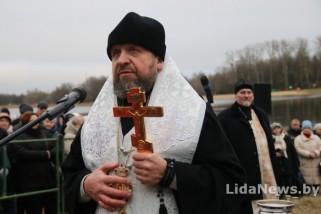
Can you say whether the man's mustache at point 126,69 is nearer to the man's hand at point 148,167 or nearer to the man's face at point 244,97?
the man's hand at point 148,167

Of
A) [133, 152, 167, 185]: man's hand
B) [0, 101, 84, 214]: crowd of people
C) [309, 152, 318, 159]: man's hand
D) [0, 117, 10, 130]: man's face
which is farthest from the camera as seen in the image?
[309, 152, 318, 159]: man's hand

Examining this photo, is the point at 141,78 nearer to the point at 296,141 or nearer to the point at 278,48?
the point at 296,141

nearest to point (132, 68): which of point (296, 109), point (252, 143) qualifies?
point (252, 143)

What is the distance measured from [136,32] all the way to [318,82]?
55.1 ft

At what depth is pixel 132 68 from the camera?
86.4 inches

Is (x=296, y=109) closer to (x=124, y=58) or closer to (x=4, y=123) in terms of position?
(x=4, y=123)

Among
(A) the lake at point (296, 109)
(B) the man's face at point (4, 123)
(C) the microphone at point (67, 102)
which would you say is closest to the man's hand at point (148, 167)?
(C) the microphone at point (67, 102)

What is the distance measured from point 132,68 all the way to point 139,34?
0.23 m

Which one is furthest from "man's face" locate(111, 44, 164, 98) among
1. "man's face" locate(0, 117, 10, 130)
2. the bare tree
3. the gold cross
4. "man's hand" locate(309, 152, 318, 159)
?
the bare tree

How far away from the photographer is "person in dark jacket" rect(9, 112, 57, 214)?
5.49m

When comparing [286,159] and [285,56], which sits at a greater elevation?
[285,56]

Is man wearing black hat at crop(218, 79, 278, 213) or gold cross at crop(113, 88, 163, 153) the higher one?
gold cross at crop(113, 88, 163, 153)

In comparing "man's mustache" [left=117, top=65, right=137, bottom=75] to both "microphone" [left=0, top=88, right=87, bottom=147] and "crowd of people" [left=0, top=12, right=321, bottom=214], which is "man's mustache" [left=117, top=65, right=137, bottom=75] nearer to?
"crowd of people" [left=0, top=12, right=321, bottom=214]

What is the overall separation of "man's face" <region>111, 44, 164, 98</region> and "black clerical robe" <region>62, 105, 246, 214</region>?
369mm
